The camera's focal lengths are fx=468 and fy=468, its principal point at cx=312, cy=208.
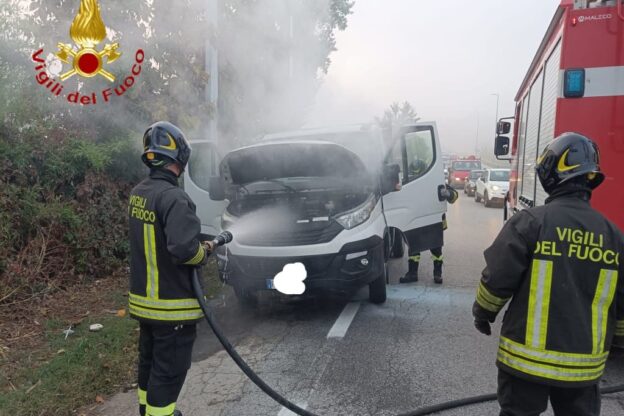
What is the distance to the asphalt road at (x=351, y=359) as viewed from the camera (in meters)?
3.12

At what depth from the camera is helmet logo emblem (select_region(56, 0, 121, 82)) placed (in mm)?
5895

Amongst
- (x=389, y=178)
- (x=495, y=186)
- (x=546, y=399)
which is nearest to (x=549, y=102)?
(x=389, y=178)

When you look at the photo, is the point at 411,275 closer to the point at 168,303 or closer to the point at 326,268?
the point at 326,268

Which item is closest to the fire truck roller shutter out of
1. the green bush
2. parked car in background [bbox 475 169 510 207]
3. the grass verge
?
the grass verge

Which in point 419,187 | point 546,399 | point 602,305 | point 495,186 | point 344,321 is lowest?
point 344,321

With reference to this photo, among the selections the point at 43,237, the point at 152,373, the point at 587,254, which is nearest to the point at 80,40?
the point at 43,237

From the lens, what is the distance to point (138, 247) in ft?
8.58

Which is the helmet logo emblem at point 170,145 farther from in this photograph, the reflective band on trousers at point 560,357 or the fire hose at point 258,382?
the reflective band on trousers at point 560,357

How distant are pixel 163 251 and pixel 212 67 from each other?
522 centimetres

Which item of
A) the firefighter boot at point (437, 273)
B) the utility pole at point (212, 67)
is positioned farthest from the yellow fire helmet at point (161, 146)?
the utility pole at point (212, 67)

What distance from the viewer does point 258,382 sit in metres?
2.73

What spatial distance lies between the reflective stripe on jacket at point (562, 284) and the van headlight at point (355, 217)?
8.31ft

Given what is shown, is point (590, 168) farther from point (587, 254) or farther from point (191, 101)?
point (191, 101)

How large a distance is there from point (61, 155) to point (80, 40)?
1.58 meters
